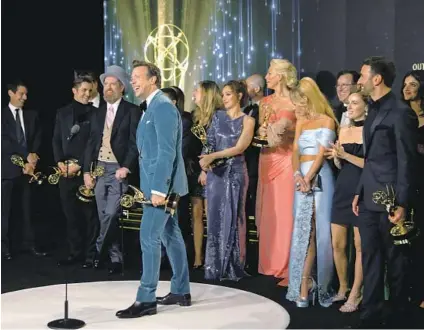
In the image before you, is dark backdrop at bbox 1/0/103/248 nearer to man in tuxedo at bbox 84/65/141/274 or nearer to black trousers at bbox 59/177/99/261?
black trousers at bbox 59/177/99/261

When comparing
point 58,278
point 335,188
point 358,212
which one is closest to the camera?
point 358,212

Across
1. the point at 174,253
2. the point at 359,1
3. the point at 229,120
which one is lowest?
the point at 174,253

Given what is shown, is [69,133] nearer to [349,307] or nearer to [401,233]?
[349,307]

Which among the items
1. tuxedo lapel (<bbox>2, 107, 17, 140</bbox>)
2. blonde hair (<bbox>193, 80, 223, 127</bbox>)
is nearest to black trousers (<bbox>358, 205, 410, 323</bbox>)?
blonde hair (<bbox>193, 80, 223, 127</bbox>)

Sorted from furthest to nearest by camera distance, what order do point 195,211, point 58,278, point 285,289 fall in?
point 195,211
point 58,278
point 285,289

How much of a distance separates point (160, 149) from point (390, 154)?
4.70ft

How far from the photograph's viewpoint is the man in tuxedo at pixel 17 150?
21.5 ft

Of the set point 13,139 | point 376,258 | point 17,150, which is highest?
point 13,139

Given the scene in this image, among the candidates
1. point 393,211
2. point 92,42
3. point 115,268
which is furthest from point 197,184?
point 92,42

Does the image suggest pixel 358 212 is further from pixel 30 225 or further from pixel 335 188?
pixel 30 225

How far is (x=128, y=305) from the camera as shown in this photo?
473 centimetres

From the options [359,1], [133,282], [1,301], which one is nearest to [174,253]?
[133,282]

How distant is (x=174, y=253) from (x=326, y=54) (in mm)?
2864

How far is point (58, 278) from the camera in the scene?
225 inches
